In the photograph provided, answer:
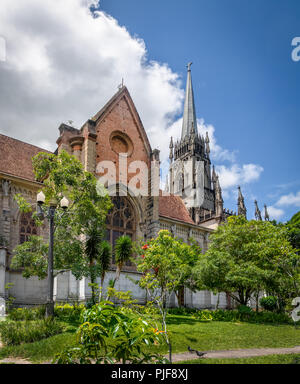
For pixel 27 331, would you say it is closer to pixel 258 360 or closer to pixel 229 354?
pixel 229 354

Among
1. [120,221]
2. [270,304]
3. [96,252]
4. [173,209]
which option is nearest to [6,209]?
[96,252]

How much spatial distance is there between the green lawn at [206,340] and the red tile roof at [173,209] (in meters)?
17.8

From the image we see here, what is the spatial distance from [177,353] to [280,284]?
1556 centimetres

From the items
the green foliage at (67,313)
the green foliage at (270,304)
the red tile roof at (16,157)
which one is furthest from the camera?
the green foliage at (270,304)

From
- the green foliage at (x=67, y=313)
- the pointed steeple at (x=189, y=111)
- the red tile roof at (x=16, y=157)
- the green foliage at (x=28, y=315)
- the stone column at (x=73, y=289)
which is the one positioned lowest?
the green foliage at (x=67, y=313)

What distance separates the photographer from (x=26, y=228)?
24953 mm

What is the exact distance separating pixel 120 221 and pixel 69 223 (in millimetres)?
9755

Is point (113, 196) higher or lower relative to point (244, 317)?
higher

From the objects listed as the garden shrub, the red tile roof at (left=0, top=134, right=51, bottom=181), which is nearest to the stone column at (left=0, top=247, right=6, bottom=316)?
the red tile roof at (left=0, top=134, right=51, bottom=181)

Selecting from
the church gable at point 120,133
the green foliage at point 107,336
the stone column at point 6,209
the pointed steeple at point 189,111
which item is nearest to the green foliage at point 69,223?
the stone column at point 6,209

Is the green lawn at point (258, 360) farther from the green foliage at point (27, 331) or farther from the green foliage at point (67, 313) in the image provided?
→ the green foliage at point (67, 313)

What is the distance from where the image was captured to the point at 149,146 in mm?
31594

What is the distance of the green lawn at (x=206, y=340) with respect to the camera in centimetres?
1219

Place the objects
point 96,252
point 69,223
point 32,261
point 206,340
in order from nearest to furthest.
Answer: point 206,340
point 32,261
point 69,223
point 96,252
